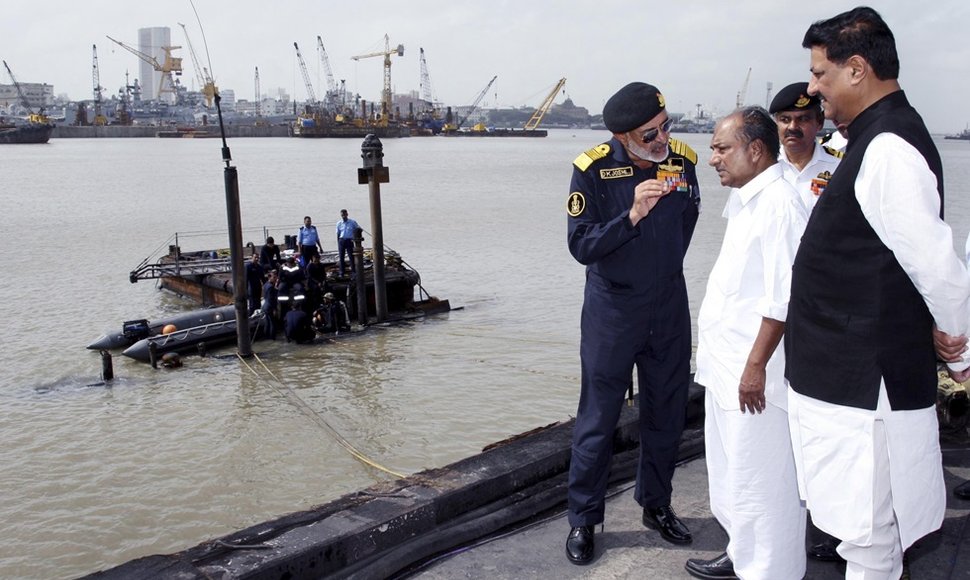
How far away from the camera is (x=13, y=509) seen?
9094mm

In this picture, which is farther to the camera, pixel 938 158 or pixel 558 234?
pixel 558 234

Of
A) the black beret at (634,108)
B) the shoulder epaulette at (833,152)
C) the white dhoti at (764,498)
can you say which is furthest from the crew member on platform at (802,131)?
the white dhoti at (764,498)

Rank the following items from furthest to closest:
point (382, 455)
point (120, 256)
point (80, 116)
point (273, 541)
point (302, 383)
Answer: point (80, 116) → point (120, 256) → point (302, 383) → point (382, 455) → point (273, 541)

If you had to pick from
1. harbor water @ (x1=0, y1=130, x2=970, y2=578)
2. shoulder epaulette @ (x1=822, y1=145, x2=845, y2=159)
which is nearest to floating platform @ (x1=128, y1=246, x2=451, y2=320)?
harbor water @ (x1=0, y1=130, x2=970, y2=578)

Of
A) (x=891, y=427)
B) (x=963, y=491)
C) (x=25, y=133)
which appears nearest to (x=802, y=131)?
(x=963, y=491)

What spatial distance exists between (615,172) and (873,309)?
1.45m

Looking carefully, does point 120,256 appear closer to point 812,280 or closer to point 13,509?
point 13,509

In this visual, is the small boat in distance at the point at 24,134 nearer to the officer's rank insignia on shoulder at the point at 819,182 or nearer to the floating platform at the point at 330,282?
the floating platform at the point at 330,282

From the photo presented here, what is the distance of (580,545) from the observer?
11.1 ft

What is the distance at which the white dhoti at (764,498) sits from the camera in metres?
3.00

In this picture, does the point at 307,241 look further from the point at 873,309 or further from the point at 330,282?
the point at 873,309

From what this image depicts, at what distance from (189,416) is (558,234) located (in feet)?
79.5

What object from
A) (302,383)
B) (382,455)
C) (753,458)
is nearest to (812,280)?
(753,458)

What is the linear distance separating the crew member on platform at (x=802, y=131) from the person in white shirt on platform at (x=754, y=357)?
1292mm
